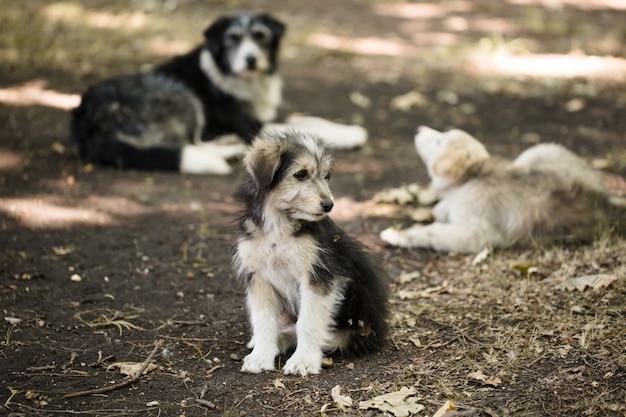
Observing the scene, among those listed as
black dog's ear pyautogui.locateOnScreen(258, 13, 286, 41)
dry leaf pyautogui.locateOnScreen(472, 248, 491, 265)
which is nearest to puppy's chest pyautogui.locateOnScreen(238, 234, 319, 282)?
dry leaf pyautogui.locateOnScreen(472, 248, 491, 265)

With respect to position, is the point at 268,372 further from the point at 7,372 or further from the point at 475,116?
the point at 475,116

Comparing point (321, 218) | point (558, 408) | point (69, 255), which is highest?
A: point (321, 218)

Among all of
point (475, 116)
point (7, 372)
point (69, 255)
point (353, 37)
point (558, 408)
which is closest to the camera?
point (558, 408)

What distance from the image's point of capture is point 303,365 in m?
4.34

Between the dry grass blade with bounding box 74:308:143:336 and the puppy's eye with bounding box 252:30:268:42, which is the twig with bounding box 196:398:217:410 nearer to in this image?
the dry grass blade with bounding box 74:308:143:336

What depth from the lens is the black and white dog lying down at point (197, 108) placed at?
8.25 metres

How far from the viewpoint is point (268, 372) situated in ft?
14.4

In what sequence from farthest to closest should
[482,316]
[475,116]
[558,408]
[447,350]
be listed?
1. [475,116]
2. [482,316]
3. [447,350]
4. [558,408]

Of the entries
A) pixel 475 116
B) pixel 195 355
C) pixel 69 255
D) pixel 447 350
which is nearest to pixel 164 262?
pixel 69 255

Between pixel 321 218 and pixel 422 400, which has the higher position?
pixel 321 218

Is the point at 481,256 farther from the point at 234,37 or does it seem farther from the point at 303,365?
the point at 234,37

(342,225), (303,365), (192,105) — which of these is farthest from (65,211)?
(303,365)

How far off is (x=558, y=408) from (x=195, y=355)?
2.08 metres

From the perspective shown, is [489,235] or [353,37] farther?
[353,37]
